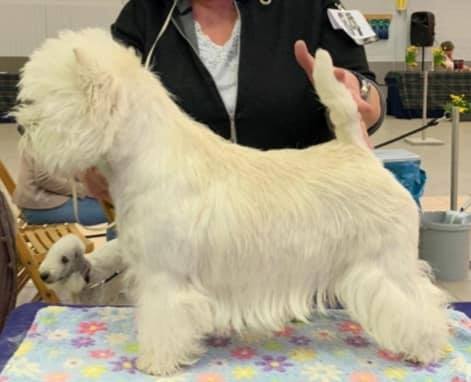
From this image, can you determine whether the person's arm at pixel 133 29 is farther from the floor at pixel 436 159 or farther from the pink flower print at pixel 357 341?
the floor at pixel 436 159

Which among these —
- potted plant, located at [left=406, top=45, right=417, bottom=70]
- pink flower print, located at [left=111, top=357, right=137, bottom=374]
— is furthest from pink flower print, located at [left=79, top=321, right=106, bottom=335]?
potted plant, located at [left=406, top=45, right=417, bottom=70]

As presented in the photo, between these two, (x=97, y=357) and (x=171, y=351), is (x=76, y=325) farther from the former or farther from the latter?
(x=171, y=351)

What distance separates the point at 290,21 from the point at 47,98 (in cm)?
75

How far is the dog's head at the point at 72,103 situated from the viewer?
891 millimetres

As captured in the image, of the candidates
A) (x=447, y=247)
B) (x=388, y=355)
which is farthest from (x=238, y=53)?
(x=447, y=247)

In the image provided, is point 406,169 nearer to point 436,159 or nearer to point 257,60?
point 257,60

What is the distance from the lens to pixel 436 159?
5.25m

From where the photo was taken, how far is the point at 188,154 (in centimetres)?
99

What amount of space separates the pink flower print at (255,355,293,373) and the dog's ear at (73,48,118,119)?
0.46 meters

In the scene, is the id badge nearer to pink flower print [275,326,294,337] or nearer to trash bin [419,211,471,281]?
pink flower print [275,326,294,337]

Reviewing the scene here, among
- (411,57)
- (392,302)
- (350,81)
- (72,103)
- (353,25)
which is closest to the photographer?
(72,103)

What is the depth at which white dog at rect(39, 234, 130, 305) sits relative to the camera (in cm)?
182

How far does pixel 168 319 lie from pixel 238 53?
0.70 meters

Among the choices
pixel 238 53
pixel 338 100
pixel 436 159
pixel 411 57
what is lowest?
pixel 436 159
